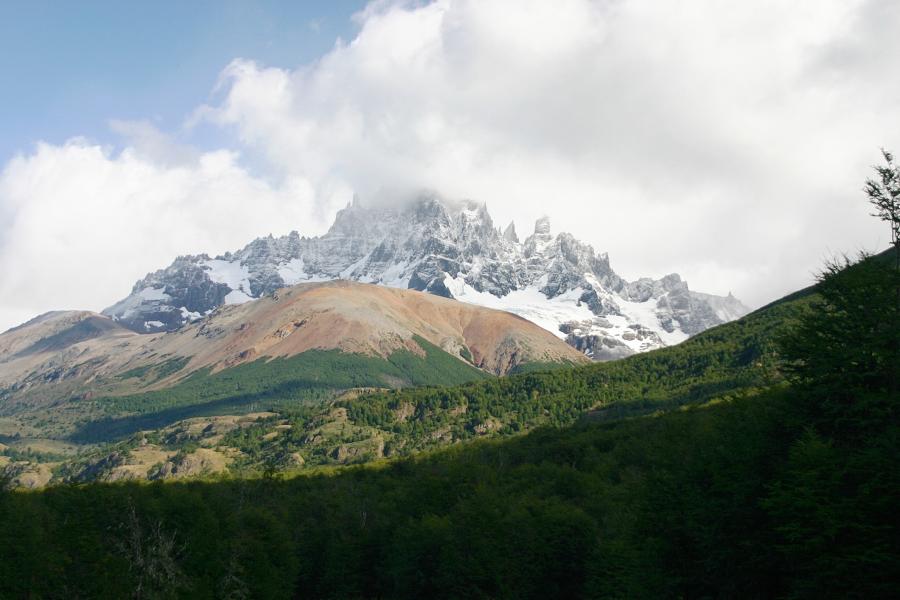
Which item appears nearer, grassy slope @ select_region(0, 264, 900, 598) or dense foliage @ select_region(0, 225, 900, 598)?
grassy slope @ select_region(0, 264, 900, 598)

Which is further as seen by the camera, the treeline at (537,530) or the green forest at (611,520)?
the green forest at (611,520)

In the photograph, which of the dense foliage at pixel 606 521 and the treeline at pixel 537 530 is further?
the dense foliage at pixel 606 521

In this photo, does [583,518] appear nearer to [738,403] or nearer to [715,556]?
[738,403]

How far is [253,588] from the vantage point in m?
91.8

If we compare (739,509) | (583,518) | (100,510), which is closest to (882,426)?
(739,509)

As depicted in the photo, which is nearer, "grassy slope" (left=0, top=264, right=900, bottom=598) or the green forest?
"grassy slope" (left=0, top=264, right=900, bottom=598)

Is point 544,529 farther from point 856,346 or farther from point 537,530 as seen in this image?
point 856,346

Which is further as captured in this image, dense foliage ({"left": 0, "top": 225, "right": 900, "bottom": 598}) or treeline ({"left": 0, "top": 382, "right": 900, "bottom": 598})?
dense foliage ({"left": 0, "top": 225, "right": 900, "bottom": 598})

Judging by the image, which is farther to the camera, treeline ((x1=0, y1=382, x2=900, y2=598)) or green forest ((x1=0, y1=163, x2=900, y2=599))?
green forest ((x1=0, y1=163, x2=900, y2=599))

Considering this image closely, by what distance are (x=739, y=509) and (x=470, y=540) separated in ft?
155

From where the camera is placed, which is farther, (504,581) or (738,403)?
(504,581)

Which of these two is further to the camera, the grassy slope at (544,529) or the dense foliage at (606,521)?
the dense foliage at (606,521)

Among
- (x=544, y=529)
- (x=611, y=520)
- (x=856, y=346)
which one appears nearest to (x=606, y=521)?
(x=611, y=520)

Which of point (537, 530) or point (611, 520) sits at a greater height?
point (537, 530)
